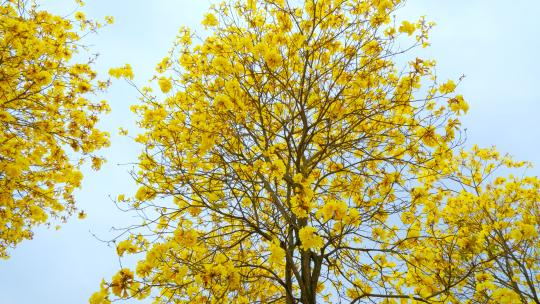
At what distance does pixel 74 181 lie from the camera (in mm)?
6656

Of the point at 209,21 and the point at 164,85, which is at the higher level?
the point at 209,21

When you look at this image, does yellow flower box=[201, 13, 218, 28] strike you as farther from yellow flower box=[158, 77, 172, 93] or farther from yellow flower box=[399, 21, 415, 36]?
yellow flower box=[399, 21, 415, 36]

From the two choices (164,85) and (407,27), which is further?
(164,85)

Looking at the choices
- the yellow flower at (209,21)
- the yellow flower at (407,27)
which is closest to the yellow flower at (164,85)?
the yellow flower at (209,21)

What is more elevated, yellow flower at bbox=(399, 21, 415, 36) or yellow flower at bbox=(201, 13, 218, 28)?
yellow flower at bbox=(201, 13, 218, 28)

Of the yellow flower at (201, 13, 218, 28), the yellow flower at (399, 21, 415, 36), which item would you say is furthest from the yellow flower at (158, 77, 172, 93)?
the yellow flower at (399, 21, 415, 36)

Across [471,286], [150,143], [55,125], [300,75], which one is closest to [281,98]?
[300,75]

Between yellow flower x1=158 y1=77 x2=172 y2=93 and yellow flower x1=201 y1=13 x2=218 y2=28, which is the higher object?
yellow flower x1=201 y1=13 x2=218 y2=28

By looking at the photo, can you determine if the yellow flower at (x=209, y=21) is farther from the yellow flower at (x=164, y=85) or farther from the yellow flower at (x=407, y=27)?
the yellow flower at (x=407, y=27)

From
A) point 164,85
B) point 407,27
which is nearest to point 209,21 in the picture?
point 164,85

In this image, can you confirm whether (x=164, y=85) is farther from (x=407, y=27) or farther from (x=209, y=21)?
(x=407, y=27)

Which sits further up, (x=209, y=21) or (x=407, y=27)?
(x=209, y=21)

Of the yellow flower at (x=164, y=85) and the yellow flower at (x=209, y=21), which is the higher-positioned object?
the yellow flower at (x=209, y=21)

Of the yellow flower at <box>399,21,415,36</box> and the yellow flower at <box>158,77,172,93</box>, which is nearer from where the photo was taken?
the yellow flower at <box>399,21,415,36</box>
